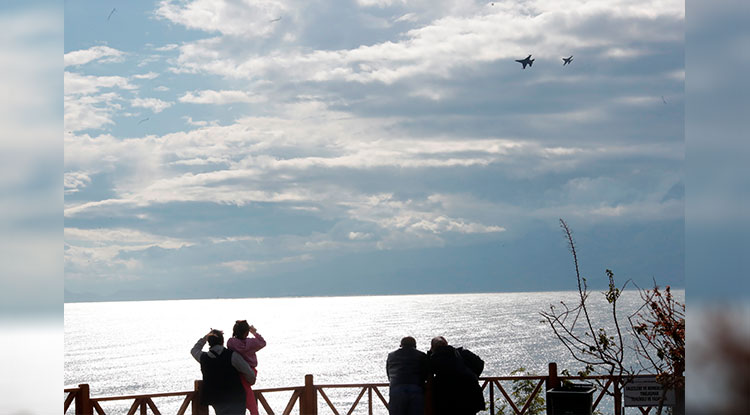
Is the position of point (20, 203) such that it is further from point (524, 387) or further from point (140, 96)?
point (140, 96)

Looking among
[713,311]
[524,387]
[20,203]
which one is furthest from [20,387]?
[524,387]

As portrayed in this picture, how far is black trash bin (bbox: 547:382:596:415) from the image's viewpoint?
704cm

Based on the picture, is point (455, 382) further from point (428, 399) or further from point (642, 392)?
point (642, 392)

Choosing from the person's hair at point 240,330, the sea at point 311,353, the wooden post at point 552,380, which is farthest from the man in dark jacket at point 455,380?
the sea at point 311,353

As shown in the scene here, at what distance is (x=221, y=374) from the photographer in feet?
20.4

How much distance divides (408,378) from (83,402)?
2.72 metres

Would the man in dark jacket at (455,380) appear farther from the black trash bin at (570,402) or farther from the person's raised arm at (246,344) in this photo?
the person's raised arm at (246,344)

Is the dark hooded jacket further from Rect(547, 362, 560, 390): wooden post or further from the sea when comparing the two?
the sea

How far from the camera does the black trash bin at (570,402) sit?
7043 millimetres

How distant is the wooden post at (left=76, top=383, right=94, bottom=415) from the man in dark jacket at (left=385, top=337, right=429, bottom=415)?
2.54 meters

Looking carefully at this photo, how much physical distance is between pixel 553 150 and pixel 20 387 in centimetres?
13346

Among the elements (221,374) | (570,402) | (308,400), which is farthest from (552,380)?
(221,374)

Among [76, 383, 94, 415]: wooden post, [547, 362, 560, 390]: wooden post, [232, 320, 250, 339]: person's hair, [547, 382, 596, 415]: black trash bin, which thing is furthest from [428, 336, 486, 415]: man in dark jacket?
[76, 383, 94, 415]: wooden post

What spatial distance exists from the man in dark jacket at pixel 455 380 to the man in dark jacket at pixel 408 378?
0.38 ft
